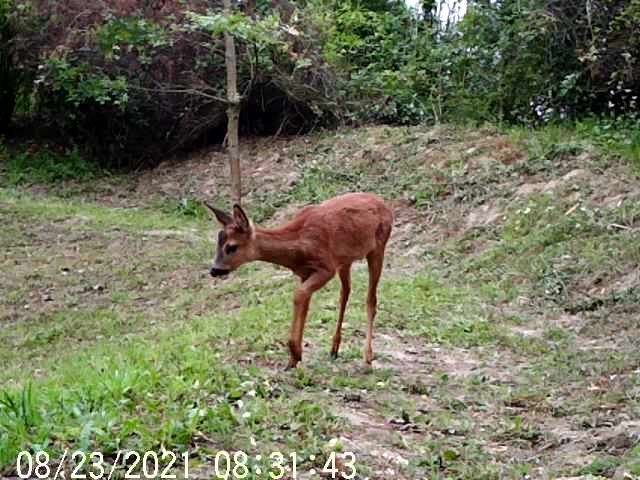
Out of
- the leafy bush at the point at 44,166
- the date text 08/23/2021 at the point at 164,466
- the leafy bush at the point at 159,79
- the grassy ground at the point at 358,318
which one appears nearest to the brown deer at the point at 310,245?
the grassy ground at the point at 358,318

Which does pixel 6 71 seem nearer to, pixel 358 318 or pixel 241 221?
pixel 358 318

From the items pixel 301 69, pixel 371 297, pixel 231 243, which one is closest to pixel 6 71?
pixel 301 69

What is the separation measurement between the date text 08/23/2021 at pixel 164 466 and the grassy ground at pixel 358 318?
33 mm

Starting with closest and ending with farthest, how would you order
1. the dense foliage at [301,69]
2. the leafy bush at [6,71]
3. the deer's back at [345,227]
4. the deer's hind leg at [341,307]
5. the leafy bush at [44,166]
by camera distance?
1. the deer's back at [345,227]
2. the deer's hind leg at [341,307]
3. the dense foliage at [301,69]
4. the leafy bush at [44,166]
5. the leafy bush at [6,71]

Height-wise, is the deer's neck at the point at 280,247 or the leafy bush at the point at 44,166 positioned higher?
the deer's neck at the point at 280,247

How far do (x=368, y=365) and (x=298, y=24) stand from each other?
11.8m

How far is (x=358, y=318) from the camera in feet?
28.6

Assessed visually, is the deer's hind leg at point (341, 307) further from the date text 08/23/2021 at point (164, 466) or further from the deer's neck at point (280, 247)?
the date text 08/23/2021 at point (164, 466)

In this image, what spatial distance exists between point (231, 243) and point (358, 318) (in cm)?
242

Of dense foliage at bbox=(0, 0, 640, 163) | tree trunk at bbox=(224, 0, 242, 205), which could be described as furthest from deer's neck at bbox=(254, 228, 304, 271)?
dense foliage at bbox=(0, 0, 640, 163)

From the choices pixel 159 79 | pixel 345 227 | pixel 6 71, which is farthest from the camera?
pixel 6 71

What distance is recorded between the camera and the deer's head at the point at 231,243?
657cm

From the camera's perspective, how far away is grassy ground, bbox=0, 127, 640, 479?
5.05 meters

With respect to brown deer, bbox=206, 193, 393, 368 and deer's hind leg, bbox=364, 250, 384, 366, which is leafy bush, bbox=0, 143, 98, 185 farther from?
brown deer, bbox=206, 193, 393, 368
